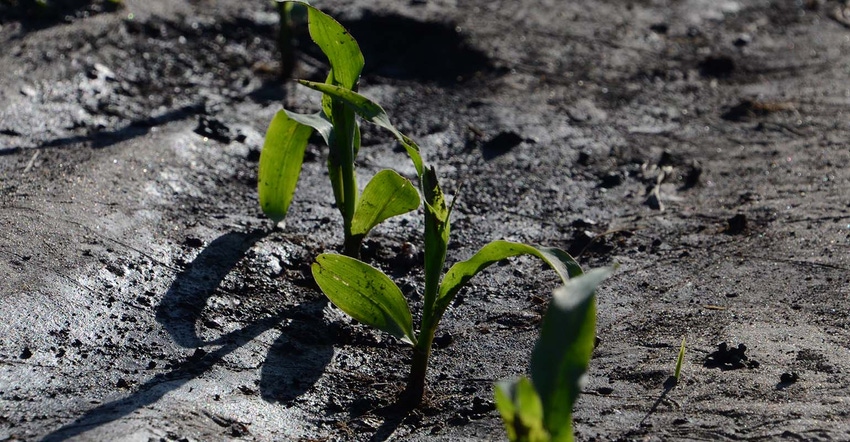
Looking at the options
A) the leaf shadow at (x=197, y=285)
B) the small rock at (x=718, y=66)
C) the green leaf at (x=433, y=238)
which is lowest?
the leaf shadow at (x=197, y=285)

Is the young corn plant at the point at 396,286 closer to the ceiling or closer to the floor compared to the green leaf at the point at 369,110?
closer to the floor

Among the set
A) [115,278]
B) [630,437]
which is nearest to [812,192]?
[630,437]

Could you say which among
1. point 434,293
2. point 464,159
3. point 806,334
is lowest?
point 464,159

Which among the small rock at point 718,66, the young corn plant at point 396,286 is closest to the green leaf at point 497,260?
the young corn plant at point 396,286

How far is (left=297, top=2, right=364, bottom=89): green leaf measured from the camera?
241cm

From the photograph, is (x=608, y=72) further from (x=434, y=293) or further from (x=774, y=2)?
(x=434, y=293)

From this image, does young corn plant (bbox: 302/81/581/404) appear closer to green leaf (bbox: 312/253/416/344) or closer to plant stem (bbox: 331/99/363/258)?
green leaf (bbox: 312/253/416/344)

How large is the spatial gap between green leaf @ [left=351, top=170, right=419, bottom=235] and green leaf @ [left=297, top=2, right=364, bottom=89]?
0.98ft

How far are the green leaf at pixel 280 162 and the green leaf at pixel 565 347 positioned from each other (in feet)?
4.99

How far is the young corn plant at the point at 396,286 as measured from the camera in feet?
6.99

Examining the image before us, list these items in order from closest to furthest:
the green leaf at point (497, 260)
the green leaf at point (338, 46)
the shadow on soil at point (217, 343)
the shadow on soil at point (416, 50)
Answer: the green leaf at point (497, 260) → the shadow on soil at point (217, 343) → the green leaf at point (338, 46) → the shadow on soil at point (416, 50)

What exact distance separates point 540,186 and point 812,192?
1.07 metres

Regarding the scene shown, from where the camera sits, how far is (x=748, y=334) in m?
2.48

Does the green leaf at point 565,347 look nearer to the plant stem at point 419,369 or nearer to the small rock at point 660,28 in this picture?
the plant stem at point 419,369
